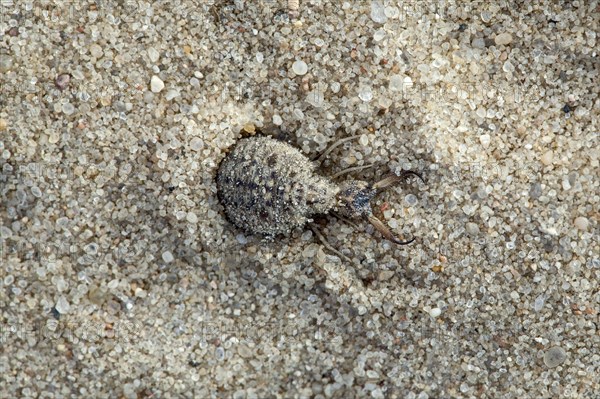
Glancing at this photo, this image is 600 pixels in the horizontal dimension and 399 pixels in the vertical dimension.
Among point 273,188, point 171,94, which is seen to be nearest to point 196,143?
point 171,94

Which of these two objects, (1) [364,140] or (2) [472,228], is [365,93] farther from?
(2) [472,228]

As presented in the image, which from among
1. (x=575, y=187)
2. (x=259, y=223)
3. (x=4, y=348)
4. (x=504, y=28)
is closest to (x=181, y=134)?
(x=259, y=223)

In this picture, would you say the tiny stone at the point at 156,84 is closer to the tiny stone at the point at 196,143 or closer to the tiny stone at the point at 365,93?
the tiny stone at the point at 196,143

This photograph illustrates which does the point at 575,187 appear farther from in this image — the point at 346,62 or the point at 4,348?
the point at 4,348

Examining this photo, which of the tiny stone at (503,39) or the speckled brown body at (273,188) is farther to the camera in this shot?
the tiny stone at (503,39)

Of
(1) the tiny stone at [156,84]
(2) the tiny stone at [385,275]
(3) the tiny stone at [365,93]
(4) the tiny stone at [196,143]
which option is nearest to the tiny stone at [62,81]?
(1) the tiny stone at [156,84]

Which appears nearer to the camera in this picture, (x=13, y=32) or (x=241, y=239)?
(x=13, y=32)

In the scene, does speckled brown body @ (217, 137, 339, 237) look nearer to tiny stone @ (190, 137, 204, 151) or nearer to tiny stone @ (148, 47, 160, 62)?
tiny stone @ (190, 137, 204, 151)
